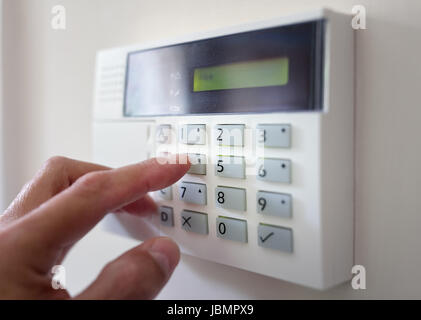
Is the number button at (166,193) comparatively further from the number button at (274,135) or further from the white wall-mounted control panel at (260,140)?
the number button at (274,135)

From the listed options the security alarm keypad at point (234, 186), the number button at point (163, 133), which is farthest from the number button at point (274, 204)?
the number button at point (163, 133)

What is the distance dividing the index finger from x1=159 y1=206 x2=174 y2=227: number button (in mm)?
33

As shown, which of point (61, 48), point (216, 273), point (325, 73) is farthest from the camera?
point (61, 48)

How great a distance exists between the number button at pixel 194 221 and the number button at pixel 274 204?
53 millimetres

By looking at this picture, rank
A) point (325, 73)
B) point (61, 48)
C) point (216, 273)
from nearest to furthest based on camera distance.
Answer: point (325, 73) → point (216, 273) → point (61, 48)

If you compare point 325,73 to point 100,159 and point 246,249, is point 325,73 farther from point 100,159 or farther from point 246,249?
point 100,159

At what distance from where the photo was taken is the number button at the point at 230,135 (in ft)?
1.01

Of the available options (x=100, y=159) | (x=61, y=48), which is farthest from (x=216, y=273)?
(x=61, y=48)

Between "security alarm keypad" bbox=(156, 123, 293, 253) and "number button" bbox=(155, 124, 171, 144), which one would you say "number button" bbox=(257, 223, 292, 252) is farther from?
"number button" bbox=(155, 124, 171, 144)

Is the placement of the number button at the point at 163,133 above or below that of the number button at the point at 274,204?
above

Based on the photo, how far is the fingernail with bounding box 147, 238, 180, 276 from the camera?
308mm

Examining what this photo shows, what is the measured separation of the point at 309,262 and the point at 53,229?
6.6 inches

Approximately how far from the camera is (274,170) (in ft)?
0.96
